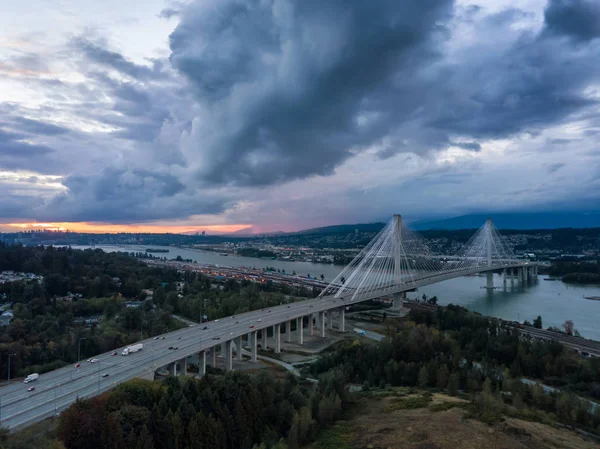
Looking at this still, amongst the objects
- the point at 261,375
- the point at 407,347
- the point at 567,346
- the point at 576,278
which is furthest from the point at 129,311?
the point at 576,278

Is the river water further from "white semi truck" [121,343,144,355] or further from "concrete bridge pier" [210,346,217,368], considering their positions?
"white semi truck" [121,343,144,355]

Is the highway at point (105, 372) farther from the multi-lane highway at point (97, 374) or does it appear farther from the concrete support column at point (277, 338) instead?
the concrete support column at point (277, 338)

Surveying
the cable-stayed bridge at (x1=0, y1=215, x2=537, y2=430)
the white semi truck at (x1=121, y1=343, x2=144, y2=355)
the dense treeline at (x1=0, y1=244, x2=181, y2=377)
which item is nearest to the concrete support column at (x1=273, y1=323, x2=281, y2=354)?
the cable-stayed bridge at (x1=0, y1=215, x2=537, y2=430)

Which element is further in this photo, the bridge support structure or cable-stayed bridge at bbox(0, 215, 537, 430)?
the bridge support structure

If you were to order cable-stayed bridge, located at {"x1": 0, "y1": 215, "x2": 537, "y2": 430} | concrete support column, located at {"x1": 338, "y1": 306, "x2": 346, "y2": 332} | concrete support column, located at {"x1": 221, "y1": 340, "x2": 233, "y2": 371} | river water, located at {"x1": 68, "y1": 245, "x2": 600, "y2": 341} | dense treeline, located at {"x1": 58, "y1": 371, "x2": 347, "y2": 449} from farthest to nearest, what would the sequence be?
1. river water, located at {"x1": 68, "y1": 245, "x2": 600, "y2": 341}
2. concrete support column, located at {"x1": 338, "y1": 306, "x2": 346, "y2": 332}
3. concrete support column, located at {"x1": 221, "y1": 340, "x2": 233, "y2": 371}
4. cable-stayed bridge, located at {"x1": 0, "y1": 215, "x2": 537, "y2": 430}
5. dense treeline, located at {"x1": 58, "y1": 371, "x2": 347, "y2": 449}

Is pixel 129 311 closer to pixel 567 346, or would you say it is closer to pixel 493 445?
pixel 493 445

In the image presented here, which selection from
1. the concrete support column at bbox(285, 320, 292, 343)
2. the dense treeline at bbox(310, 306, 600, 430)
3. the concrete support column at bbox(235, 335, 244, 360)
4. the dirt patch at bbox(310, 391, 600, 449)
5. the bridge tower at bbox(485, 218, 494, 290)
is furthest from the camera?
the bridge tower at bbox(485, 218, 494, 290)

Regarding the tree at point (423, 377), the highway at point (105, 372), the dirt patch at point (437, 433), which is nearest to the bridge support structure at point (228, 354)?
the highway at point (105, 372)
